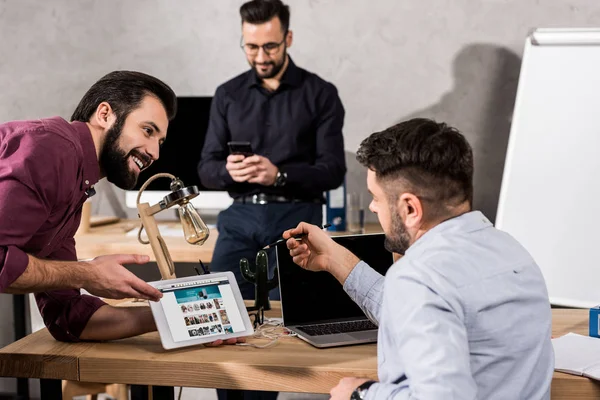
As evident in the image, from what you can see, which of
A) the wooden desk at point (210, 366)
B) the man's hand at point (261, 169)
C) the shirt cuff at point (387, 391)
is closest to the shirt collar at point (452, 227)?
the shirt cuff at point (387, 391)

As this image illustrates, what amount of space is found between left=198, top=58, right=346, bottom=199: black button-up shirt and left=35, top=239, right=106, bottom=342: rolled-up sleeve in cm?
128

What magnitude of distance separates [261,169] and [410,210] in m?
1.58

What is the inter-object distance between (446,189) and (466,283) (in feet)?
0.68

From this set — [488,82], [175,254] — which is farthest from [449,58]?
[175,254]

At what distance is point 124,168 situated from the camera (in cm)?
210

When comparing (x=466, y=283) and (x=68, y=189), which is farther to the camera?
(x=68, y=189)

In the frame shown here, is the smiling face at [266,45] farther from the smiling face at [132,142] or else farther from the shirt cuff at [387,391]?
the shirt cuff at [387,391]

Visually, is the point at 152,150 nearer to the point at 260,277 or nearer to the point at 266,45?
the point at 260,277

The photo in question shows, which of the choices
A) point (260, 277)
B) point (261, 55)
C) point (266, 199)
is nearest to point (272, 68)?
point (261, 55)

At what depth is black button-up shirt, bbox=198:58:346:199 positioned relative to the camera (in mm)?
3250

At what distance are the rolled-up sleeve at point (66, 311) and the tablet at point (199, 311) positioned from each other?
21 cm

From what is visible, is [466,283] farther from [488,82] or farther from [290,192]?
[488,82]

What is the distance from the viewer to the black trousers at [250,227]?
3094 millimetres

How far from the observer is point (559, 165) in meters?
3.27
